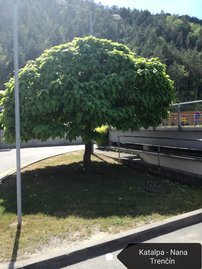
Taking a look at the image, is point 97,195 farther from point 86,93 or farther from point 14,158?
point 14,158

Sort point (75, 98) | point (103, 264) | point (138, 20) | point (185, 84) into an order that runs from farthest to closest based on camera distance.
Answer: point (138, 20) < point (185, 84) < point (75, 98) < point (103, 264)

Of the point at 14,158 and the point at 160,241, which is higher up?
the point at 14,158

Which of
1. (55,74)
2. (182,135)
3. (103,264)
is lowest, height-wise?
(103,264)

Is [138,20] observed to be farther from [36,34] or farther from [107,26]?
[107,26]

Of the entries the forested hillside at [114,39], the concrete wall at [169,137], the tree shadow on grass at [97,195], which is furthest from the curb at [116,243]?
the forested hillside at [114,39]

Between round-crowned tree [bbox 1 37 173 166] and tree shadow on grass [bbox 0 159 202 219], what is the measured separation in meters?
1.24

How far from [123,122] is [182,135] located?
240 centimetres

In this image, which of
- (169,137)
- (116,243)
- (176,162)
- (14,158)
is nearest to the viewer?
(116,243)

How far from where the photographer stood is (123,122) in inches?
369

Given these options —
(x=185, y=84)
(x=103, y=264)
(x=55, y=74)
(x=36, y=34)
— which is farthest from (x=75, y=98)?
(x=36, y=34)
